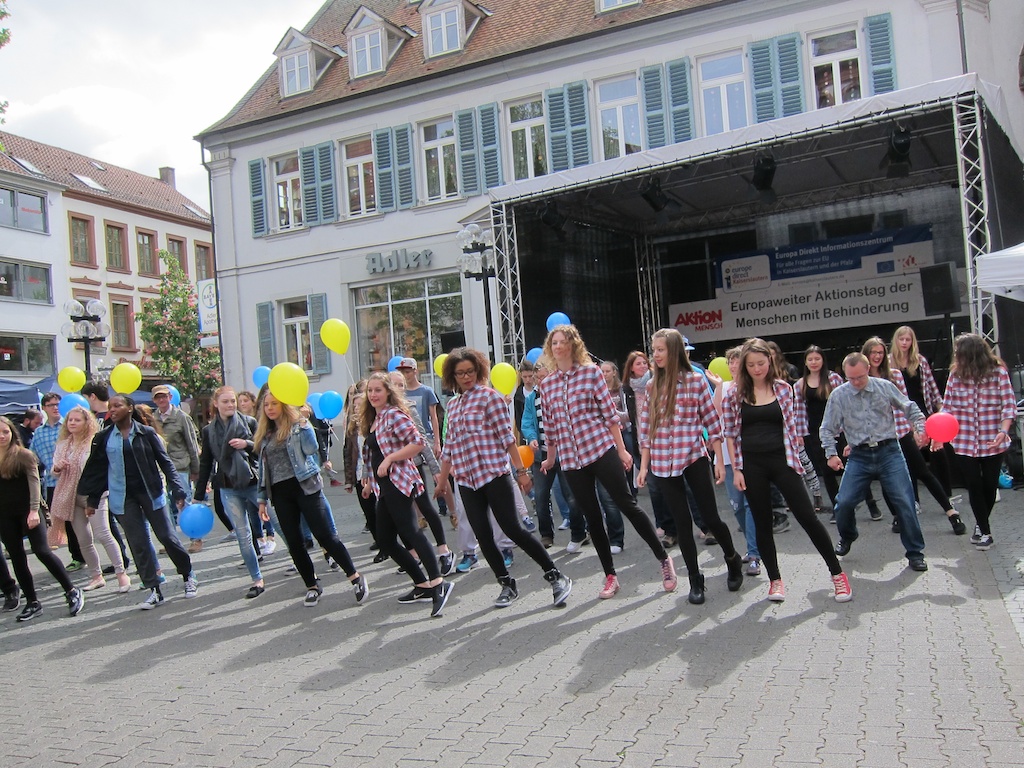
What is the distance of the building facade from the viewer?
46.3ft

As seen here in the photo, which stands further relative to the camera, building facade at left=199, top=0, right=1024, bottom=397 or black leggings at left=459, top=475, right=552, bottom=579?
building facade at left=199, top=0, right=1024, bottom=397

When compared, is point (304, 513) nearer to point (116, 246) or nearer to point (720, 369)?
point (720, 369)

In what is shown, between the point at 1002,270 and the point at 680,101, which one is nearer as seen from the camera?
the point at 1002,270

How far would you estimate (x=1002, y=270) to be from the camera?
8.98 meters

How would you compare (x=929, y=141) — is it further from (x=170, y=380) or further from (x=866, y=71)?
(x=170, y=380)

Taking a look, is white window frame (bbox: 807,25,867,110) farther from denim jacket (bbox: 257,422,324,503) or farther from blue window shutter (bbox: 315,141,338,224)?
denim jacket (bbox: 257,422,324,503)

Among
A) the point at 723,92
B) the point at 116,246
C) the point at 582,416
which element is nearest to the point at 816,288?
the point at 723,92

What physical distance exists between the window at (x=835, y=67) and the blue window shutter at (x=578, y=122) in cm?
438

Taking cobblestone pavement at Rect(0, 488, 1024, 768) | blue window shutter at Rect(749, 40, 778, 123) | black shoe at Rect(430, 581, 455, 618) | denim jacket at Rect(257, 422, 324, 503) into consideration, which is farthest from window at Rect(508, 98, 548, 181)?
black shoe at Rect(430, 581, 455, 618)

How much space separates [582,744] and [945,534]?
195 inches

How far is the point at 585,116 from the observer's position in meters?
18.3

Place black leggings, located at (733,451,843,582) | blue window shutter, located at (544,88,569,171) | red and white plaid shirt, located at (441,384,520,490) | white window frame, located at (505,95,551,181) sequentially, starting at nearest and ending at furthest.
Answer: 1. black leggings, located at (733,451,843,582)
2. red and white plaid shirt, located at (441,384,520,490)
3. blue window shutter, located at (544,88,569,171)
4. white window frame, located at (505,95,551,181)

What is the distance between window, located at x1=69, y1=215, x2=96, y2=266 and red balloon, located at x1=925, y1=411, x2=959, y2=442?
38312 millimetres

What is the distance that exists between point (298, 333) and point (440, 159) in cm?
549
